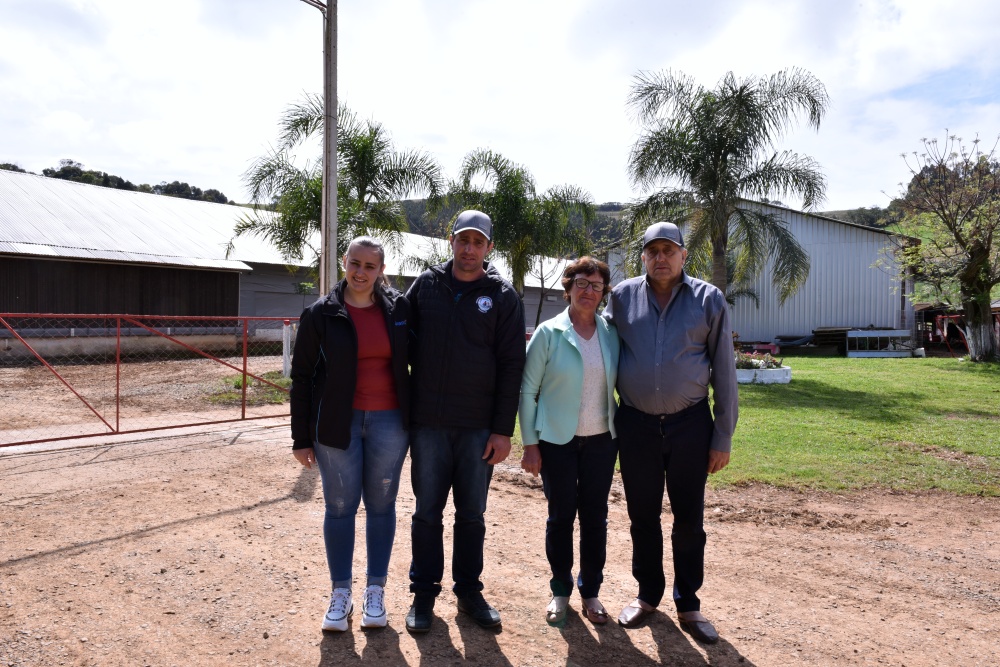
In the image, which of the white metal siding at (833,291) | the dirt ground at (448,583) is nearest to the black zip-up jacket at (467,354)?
the dirt ground at (448,583)

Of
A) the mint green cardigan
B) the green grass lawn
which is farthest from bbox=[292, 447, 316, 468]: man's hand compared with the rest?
the green grass lawn

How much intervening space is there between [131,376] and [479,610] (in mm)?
13952

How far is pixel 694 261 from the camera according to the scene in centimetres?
1667

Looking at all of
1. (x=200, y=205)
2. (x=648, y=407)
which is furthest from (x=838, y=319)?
(x=648, y=407)

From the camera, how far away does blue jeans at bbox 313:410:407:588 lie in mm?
3422

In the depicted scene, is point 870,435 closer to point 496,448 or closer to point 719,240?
point 496,448

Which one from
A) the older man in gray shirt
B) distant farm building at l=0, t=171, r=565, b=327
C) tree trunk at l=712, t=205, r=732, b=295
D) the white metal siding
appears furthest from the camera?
the white metal siding

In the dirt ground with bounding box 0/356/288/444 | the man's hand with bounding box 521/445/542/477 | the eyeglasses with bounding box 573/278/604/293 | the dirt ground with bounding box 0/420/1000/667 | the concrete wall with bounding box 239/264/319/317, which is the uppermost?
the concrete wall with bounding box 239/264/319/317

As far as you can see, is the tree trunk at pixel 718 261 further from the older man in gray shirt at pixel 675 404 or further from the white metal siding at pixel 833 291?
the white metal siding at pixel 833 291

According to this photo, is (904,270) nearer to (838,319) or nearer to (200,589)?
(838,319)

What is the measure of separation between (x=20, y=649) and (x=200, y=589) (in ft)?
2.96

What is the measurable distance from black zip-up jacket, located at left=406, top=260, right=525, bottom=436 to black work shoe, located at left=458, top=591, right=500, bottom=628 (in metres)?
0.88

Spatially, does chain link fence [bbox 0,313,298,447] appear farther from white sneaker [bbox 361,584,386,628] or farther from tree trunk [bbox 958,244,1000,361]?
tree trunk [bbox 958,244,1000,361]

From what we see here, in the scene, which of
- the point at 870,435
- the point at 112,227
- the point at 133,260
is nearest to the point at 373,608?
the point at 870,435
